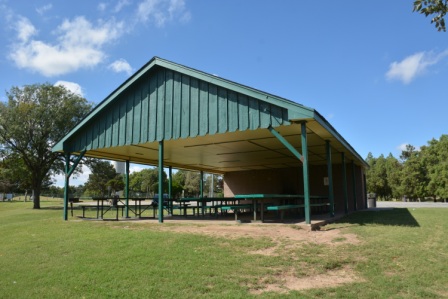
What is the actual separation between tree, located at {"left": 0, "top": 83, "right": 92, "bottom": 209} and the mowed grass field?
23.8m

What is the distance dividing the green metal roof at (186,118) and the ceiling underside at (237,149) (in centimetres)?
4

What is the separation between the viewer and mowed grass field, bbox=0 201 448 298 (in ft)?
16.0

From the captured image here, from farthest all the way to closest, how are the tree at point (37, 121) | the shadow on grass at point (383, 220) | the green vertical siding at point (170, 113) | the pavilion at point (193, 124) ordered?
the tree at point (37, 121) → the shadow on grass at point (383, 220) → the green vertical siding at point (170, 113) → the pavilion at point (193, 124)

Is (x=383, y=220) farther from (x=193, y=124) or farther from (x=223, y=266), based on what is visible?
(x=223, y=266)

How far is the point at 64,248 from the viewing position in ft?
25.2

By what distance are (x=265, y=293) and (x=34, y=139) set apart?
30.8 m

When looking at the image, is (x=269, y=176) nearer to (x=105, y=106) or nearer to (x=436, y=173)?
(x=105, y=106)

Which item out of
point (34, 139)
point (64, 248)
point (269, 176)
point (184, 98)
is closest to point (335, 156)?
point (269, 176)

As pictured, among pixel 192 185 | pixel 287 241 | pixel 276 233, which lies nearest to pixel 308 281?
pixel 287 241

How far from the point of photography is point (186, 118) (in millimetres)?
11758

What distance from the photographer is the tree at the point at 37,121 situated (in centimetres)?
2928

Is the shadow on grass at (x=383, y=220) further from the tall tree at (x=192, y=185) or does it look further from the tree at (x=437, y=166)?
the tall tree at (x=192, y=185)

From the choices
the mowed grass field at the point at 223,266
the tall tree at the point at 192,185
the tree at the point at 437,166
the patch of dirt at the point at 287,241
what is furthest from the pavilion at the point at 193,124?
the tall tree at the point at 192,185

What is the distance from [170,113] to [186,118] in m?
0.71
